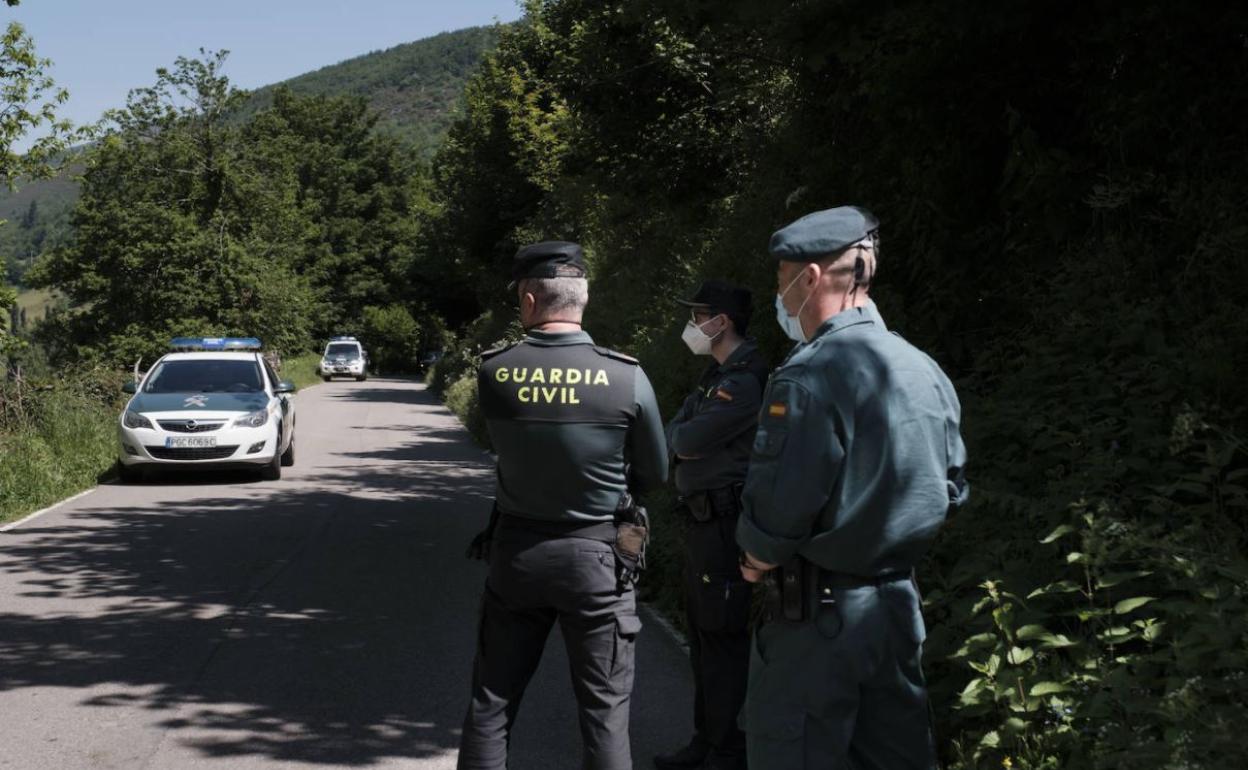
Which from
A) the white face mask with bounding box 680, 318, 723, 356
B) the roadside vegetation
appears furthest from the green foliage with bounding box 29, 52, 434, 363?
the white face mask with bounding box 680, 318, 723, 356

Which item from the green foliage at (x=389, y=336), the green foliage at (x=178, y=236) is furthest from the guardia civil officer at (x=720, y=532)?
the green foliage at (x=389, y=336)

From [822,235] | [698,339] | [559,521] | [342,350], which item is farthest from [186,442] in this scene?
[342,350]

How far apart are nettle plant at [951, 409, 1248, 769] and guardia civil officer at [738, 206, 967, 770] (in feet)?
2.77

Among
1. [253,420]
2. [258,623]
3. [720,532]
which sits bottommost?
[258,623]

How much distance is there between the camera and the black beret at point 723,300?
502 centimetres

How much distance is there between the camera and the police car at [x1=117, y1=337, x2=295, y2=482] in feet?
47.8

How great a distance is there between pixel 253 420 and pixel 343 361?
43.8 metres

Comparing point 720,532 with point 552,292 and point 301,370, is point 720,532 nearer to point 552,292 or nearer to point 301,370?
point 552,292

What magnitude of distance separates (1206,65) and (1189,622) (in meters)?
3.75

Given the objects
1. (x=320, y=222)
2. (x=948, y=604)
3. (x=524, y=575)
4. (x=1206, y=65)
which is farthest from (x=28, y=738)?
(x=320, y=222)

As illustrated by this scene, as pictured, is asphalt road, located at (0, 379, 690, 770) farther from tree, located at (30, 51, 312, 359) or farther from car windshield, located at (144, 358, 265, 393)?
tree, located at (30, 51, 312, 359)

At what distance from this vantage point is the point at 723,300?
5.02m

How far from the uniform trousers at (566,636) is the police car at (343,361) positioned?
55087 millimetres

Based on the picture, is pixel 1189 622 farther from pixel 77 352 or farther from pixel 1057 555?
pixel 77 352
